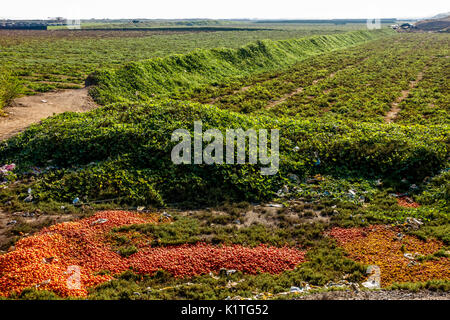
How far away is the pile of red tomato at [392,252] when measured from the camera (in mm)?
7395

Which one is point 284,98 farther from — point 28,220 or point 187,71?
point 28,220

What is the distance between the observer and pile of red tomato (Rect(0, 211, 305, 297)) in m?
7.00

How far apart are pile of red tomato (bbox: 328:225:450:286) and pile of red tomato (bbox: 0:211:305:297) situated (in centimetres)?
158

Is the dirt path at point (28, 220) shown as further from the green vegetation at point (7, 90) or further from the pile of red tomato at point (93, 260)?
the green vegetation at point (7, 90)

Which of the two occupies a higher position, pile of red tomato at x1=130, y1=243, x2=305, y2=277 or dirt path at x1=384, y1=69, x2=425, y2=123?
dirt path at x1=384, y1=69, x2=425, y2=123

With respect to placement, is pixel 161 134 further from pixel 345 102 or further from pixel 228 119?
pixel 345 102

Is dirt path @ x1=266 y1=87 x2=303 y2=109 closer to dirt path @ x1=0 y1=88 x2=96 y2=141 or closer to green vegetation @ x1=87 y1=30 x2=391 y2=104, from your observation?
green vegetation @ x1=87 y1=30 x2=391 y2=104

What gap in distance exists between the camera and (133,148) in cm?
1261

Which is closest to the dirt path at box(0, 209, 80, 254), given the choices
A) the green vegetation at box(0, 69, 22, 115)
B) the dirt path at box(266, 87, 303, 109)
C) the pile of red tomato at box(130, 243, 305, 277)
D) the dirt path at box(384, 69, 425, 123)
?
the pile of red tomato at box(130, 243, 305, 277)

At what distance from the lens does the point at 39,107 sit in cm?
1988

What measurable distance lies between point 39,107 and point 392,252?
68.5 feet


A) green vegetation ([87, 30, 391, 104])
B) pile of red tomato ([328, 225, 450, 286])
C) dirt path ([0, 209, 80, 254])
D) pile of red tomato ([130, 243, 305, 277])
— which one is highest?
green vegetation ([87, 30, 391, 104])

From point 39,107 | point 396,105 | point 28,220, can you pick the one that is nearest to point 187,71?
point 39,107
